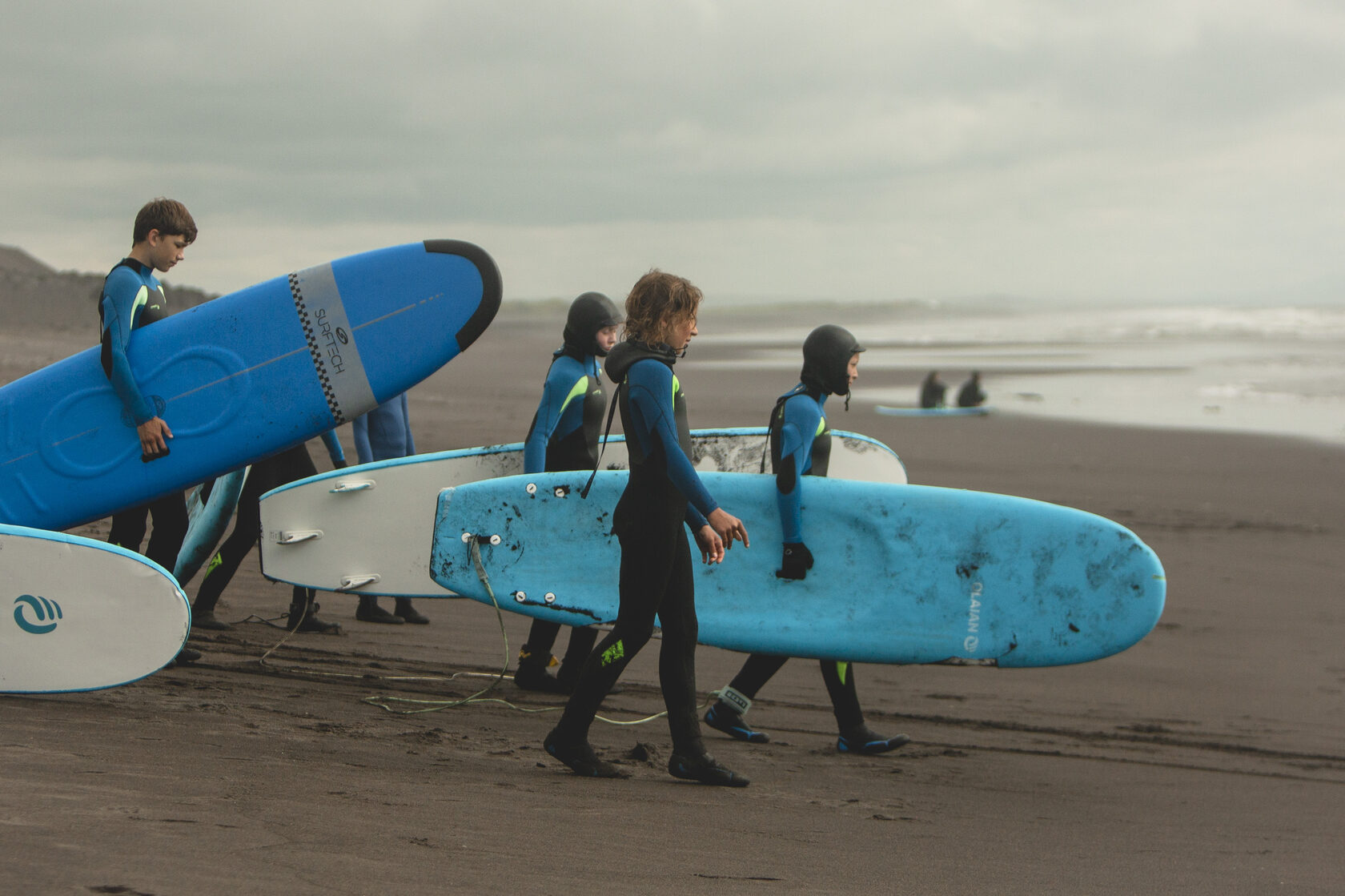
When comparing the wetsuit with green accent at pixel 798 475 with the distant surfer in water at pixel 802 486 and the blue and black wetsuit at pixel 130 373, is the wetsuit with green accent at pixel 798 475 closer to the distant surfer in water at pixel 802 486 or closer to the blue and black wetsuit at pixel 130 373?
the distant surfer in water at pixel 802 486

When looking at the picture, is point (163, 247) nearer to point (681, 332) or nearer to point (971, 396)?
point (681, 332)

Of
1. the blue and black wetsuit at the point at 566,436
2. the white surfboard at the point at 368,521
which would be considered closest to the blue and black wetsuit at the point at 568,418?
the blue and black wetsuit at the point at 566,436

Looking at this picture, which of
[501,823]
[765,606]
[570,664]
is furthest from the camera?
[570,664]

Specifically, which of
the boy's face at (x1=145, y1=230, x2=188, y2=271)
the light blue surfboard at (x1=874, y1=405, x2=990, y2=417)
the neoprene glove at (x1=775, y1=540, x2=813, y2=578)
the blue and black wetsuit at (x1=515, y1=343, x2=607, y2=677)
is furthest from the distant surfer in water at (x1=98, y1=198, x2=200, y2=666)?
the light blue surfboard at (x1=874, y1=405, x2=990, y2=417)

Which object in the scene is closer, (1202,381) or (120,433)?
(120,433)

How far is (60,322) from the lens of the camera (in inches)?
1144

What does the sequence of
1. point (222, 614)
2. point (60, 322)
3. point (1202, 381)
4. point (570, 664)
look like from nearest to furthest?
point (570, 664) → point (222, 614) → point (1202, 381) → point (60, 322)

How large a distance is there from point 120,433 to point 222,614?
0.94 m

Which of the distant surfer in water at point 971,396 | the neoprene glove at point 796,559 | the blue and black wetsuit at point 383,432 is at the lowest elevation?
the neoprene glove at point 796,559

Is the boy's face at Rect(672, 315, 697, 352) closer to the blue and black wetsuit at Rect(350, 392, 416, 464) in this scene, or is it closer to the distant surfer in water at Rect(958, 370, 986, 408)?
the blue and black wetsuit at Rect(350, 392, 416, 464)

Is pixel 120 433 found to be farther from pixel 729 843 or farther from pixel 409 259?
pixel 729 843

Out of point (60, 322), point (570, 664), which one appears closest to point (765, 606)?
point (570, 664)

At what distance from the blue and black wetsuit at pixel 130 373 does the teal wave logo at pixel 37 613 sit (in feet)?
2.67

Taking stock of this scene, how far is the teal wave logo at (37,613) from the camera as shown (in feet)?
11.1
